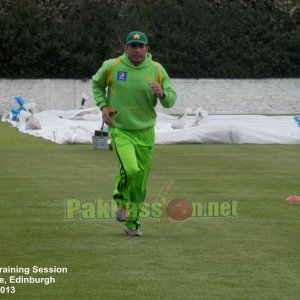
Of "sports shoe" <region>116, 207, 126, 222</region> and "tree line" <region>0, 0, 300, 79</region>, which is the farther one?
"tree line" <region>0, 0, 300, 79</region>

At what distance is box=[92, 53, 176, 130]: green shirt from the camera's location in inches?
458

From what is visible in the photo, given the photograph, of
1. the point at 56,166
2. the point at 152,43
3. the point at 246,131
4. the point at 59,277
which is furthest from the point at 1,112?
the point at 59,277

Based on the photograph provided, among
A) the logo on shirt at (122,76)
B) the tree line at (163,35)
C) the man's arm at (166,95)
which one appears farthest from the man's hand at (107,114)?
the tree line at (163,35)

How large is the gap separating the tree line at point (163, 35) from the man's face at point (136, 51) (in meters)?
42.4

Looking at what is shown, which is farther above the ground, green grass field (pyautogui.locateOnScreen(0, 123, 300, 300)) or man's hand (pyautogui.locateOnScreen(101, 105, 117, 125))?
man's hand (pyautogui.locateOnScreen(101, 105, 117, 125))

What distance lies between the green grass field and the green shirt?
1.22m

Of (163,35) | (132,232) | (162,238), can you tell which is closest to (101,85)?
(132,232)

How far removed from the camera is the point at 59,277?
934cm

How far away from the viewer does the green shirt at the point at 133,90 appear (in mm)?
11641

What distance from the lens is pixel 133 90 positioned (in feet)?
38.2

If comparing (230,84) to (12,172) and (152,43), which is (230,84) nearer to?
(152,43)

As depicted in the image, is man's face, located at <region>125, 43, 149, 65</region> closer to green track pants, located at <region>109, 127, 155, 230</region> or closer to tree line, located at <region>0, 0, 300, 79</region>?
green track pants, located at <region>109, 127, 155, 230</region>

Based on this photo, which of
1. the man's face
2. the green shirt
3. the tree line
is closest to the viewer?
the man's face

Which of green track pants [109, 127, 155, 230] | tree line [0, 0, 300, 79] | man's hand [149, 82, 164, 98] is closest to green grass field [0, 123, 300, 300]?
green track pants [109, 127, 155, 230]
